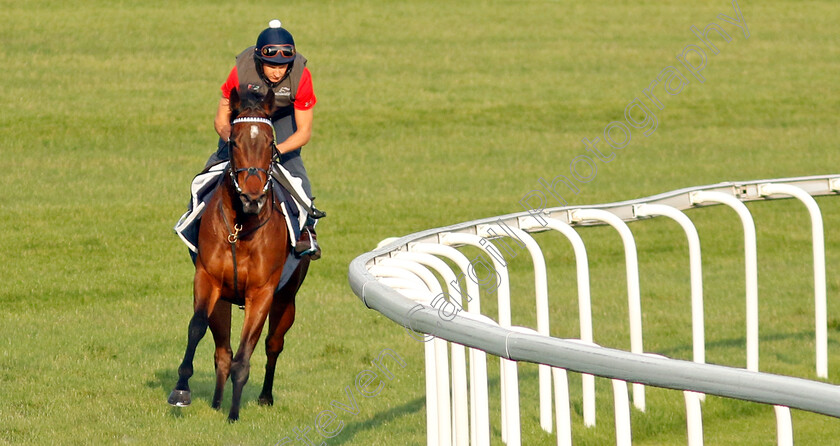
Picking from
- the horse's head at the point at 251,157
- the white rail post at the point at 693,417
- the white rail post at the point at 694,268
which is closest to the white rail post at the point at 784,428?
the white rail post at the point at 693,417

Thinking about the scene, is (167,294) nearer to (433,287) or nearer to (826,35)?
(433,287)

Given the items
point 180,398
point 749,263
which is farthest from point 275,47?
point 749,263

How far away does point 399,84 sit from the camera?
24.5 metres

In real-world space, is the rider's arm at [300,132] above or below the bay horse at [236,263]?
above

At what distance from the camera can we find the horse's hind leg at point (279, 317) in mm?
7641

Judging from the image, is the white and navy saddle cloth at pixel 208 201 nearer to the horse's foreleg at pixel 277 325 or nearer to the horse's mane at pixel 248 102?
the horse's mane at pixel 248 102

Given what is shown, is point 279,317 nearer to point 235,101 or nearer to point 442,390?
point 235,101

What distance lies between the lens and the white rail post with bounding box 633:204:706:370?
6484mm

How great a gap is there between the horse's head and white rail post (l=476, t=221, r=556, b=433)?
1.29 m

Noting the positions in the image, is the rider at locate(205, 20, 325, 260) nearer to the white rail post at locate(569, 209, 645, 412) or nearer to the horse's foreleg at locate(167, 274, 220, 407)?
the horse's foreleg at locate(167, 274, 220, 407)

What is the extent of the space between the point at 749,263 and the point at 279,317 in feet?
10.2

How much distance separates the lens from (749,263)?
23.5ft

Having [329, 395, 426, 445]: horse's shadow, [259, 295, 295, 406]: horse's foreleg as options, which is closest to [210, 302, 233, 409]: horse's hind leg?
[259, 295, 295, 406]: horse's foreleg

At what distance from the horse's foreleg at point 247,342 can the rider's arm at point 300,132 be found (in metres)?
0.94
